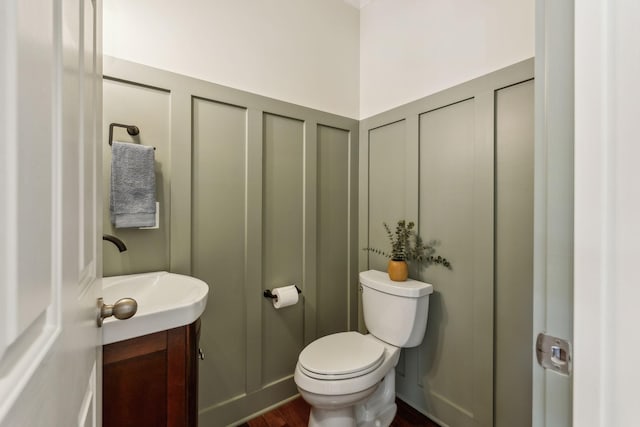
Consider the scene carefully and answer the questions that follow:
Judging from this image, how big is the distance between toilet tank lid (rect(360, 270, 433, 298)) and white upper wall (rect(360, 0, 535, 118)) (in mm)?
1137

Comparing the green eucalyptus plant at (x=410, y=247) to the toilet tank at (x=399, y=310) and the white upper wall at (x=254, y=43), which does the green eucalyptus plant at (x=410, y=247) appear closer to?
the toilet tank at (x=399, y=310)

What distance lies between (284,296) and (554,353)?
1.35 metres

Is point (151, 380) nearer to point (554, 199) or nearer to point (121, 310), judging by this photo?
point (121, 310)

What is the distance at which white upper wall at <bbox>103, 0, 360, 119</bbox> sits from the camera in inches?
53.2

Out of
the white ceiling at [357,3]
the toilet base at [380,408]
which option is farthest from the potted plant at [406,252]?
the white ceiling at [357,3]

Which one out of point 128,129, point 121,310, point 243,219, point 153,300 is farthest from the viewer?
point 243,219

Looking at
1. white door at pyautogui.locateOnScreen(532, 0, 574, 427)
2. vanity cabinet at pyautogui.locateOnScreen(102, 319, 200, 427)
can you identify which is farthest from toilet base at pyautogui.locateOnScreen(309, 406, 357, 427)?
white door at pyautogui.locateOnScreen(532, 0, 574, 427)

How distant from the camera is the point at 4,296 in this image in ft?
0.76

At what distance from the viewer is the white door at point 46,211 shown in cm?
24

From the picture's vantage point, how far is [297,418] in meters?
1.67

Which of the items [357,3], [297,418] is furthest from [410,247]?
[357,3]

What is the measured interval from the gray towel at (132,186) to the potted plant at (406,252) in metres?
1.31
